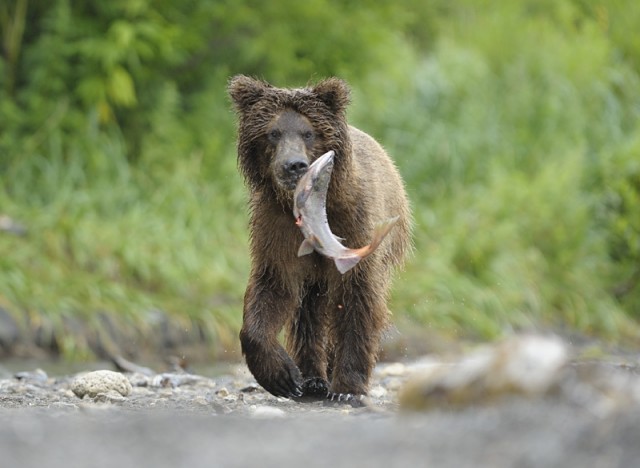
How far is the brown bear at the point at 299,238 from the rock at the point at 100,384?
927mm

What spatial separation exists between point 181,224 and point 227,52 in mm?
2822

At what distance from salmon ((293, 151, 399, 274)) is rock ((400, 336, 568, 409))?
220cm

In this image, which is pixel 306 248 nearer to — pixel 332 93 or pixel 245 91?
pixel 332 93

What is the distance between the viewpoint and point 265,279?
717 centimetres

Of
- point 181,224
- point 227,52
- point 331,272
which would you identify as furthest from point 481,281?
point 331,272

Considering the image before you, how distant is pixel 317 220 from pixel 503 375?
267cm

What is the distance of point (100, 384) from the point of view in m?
7.33

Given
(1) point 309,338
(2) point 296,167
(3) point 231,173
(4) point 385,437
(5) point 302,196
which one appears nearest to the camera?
(4) point 385,437

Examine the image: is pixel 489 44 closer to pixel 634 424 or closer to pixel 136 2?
pixel 136 2

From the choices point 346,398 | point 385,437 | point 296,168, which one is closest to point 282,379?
point 346,398

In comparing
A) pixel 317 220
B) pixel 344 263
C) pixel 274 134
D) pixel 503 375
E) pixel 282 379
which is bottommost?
pixel 282 379

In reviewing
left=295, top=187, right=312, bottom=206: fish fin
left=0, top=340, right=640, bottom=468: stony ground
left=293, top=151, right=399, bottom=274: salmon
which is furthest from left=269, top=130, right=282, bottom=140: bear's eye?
left=0, top=340, right=640, bottom=468: stony ground

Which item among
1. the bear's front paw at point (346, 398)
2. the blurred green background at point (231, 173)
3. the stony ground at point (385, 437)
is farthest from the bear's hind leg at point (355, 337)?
the blurred green background at point (231, 173)

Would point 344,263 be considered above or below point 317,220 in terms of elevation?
below
